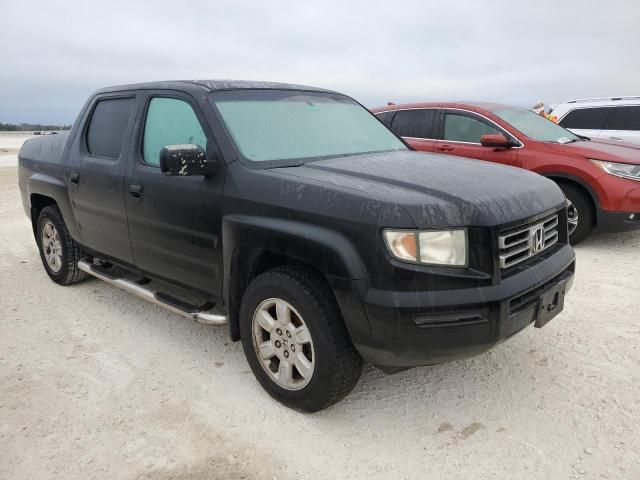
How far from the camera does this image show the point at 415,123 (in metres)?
7.37

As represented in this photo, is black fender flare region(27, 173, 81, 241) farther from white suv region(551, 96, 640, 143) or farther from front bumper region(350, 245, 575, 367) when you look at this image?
white suv region(551, 96, 640, 143)

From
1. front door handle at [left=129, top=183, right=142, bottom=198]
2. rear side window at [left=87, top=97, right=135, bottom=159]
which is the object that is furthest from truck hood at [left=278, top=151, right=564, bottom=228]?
rear side window at [left=87, top=97, right=135, bottom=159]

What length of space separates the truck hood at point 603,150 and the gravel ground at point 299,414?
2.45m

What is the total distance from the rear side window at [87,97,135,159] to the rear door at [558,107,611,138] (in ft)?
27.0

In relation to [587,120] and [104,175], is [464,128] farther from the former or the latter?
[104,175]

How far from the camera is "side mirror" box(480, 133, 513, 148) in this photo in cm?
619

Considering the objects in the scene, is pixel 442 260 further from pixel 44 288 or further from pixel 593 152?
pixel 593 152

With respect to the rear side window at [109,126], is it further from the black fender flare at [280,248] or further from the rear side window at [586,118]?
the rear side window at [586,118]

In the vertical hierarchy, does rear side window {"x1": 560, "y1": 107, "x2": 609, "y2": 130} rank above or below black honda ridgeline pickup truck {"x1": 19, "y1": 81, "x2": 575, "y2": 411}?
above

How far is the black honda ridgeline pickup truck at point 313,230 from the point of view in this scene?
93.9 inches

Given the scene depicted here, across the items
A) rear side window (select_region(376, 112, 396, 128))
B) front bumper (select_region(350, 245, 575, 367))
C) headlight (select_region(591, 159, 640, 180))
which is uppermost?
rear side window (select_region(376, 112, 396, 128))

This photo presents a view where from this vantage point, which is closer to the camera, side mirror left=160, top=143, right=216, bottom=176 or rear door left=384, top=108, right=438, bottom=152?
side mirror left=160, top=143, right=216, bottom=176

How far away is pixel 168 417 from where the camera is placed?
287cm

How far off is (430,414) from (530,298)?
838mm
